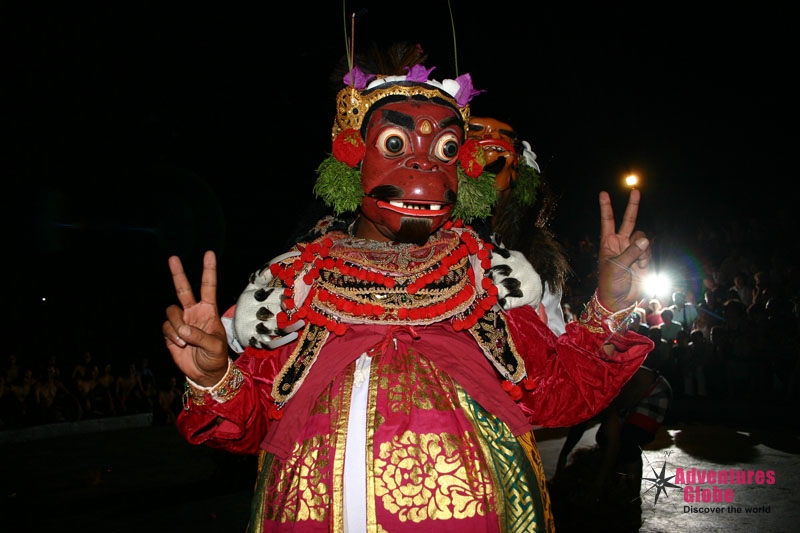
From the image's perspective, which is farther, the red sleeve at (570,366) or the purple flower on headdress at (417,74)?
the purple flower on headdress at (417,74)

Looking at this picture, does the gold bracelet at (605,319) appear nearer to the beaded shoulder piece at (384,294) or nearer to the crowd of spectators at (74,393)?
the beaded shoulder piece at (384,294)

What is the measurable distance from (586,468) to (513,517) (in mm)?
4155

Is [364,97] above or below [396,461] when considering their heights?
above

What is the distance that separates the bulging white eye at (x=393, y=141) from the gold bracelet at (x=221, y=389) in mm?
963

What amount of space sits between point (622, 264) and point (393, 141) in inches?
37.2

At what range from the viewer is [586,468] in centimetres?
595

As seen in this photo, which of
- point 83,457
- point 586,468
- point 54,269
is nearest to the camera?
point 586,468

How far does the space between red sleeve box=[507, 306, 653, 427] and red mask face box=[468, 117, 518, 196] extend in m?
1.04

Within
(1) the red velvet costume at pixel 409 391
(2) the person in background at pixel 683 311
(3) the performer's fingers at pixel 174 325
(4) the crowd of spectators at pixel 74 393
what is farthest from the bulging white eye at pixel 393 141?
(2) the person in background at pixel 683 311

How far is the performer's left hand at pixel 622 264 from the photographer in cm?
229

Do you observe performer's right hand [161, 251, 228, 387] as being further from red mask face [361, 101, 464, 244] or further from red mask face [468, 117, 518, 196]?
red mask face [468, 117, 518, 196]

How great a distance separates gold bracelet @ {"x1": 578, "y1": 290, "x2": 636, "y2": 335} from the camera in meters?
2.34

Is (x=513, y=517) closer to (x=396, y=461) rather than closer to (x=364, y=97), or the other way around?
(x=396, y=461)

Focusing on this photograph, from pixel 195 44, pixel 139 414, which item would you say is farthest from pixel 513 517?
pixel 139 414
